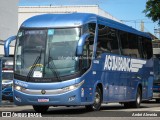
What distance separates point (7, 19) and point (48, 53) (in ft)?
141

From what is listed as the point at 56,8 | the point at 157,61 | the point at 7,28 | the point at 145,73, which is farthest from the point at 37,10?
the point at 145,73

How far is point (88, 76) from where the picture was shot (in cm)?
1794

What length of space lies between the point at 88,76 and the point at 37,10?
242 ft

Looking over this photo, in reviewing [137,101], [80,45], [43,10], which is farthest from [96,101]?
[43,10]

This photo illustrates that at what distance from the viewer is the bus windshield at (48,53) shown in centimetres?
1723

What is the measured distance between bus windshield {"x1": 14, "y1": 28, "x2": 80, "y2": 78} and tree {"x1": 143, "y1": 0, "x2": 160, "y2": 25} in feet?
84.6

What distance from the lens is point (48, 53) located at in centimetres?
1739

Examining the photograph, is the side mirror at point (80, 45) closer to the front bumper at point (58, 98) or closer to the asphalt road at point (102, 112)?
the front bumper at point (58, 98)

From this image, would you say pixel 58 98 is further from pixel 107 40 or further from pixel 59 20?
pixel 107 40

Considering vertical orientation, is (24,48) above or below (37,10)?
Result: below

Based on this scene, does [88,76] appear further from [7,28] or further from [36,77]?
[7,28]

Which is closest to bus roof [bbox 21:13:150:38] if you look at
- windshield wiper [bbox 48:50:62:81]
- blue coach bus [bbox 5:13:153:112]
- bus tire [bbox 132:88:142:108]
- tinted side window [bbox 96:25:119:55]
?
blue coach bus [bbox 5:13:153:112]

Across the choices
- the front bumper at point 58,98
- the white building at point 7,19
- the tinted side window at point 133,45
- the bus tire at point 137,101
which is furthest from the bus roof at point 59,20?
the white building at point 7,19

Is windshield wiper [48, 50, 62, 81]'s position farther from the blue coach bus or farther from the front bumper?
the front bumper
